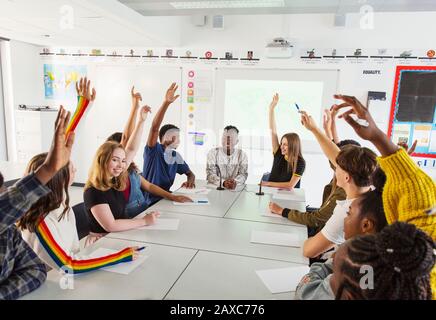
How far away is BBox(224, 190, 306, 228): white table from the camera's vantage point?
2.41 meters

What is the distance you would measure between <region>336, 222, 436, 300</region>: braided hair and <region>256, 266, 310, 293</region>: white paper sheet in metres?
0.66

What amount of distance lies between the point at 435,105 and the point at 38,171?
16.2ft

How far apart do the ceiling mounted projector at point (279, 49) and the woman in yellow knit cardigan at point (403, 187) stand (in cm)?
341

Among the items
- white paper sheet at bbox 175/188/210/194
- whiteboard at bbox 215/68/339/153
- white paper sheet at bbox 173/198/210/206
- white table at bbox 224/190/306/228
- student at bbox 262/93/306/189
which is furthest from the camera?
whiteboard at bbox 215/68/339/153

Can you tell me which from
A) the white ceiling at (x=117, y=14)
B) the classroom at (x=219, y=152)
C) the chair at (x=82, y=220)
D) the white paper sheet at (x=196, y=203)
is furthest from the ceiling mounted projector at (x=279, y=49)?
the chair at (x=82, y=220)

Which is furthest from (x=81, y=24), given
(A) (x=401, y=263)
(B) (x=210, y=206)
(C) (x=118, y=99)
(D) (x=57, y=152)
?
(A) (x=401, y=263)

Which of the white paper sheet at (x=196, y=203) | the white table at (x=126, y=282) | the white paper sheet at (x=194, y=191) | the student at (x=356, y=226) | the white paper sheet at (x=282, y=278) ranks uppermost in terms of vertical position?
the student at (x=356, y=226)

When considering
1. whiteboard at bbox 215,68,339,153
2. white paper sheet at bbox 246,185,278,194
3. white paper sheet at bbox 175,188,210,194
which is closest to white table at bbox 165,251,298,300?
white paper sheet at bbox 175,188,210,194

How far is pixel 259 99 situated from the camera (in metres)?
4.91

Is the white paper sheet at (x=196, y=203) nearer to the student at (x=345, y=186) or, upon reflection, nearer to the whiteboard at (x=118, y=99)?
the student at (x=345, y=186)

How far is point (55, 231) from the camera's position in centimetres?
157

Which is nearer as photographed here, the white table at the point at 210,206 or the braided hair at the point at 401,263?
the braided hair at the point at 401,263

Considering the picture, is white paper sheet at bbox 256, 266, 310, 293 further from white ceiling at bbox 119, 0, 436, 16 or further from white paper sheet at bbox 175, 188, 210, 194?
white ceiling at bbox 119, 0, 436, 16

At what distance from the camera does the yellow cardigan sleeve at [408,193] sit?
1.11m
